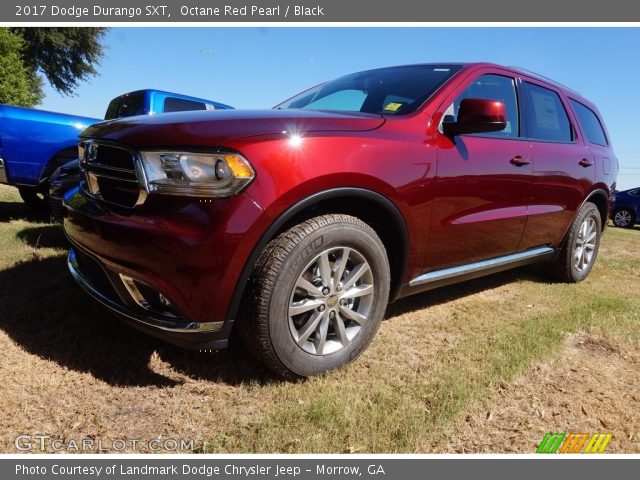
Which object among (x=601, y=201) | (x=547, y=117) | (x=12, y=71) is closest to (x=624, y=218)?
(x=601, y=201)

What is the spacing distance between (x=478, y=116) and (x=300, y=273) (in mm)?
1354

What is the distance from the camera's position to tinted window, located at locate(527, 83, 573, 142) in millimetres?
3570

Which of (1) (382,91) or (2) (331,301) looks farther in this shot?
(1) (382,91)

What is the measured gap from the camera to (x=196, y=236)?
1.87m

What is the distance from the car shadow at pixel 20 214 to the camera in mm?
5555

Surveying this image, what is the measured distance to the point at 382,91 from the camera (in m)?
3.06

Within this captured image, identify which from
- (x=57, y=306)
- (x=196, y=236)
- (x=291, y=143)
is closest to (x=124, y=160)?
(x=196, y=236)

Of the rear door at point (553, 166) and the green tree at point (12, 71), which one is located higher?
the green tree at point (12, 71)

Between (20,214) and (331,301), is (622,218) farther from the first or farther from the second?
(20,214)

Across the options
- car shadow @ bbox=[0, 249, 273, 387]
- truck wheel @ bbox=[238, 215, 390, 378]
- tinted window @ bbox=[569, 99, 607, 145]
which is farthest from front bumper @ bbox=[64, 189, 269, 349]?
tinted window @ bbox=[569, 99, 607, 145]

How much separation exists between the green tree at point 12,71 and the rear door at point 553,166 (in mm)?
20955

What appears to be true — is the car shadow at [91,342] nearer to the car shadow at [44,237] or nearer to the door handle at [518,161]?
the car shadow at [44,237]

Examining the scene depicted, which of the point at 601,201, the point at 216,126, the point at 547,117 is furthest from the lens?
the point at 601,201

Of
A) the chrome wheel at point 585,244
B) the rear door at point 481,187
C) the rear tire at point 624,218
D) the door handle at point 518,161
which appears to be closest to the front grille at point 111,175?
the rear door at point 481,187
